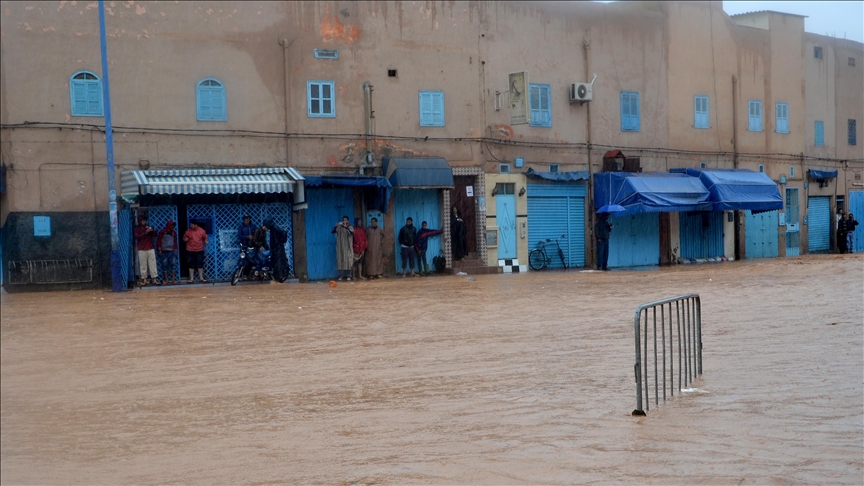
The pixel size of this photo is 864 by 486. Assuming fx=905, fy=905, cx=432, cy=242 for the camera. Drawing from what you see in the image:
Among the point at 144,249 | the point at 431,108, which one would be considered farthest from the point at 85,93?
the point at 431,108

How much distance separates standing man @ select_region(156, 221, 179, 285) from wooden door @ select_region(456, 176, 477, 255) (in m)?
7.88

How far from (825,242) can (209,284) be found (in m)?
25.6

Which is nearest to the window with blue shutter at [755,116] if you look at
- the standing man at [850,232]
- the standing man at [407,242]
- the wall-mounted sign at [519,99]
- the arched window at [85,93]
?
the standing man at [850,232]

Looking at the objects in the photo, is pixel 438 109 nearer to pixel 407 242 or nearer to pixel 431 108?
pixel 431 108

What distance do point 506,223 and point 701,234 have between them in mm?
9203

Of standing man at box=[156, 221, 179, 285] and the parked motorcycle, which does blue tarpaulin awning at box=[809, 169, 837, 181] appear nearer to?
the parked motorcycle

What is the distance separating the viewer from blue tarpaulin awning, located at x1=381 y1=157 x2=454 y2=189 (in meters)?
23.0

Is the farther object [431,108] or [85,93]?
[431,108]

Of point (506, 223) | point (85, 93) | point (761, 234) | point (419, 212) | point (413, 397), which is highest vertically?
point (85, 93)

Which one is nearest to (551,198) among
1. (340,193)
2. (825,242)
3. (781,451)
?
(340,193)

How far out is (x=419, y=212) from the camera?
24.4 meters

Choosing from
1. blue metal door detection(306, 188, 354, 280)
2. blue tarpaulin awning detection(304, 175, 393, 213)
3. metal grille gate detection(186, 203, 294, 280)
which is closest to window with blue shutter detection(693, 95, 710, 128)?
blue tarpaulin awning detection(304, 175, 393, 213)

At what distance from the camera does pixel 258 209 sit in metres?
22.1

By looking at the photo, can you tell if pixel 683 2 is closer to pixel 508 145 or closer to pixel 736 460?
pixel 508 145
